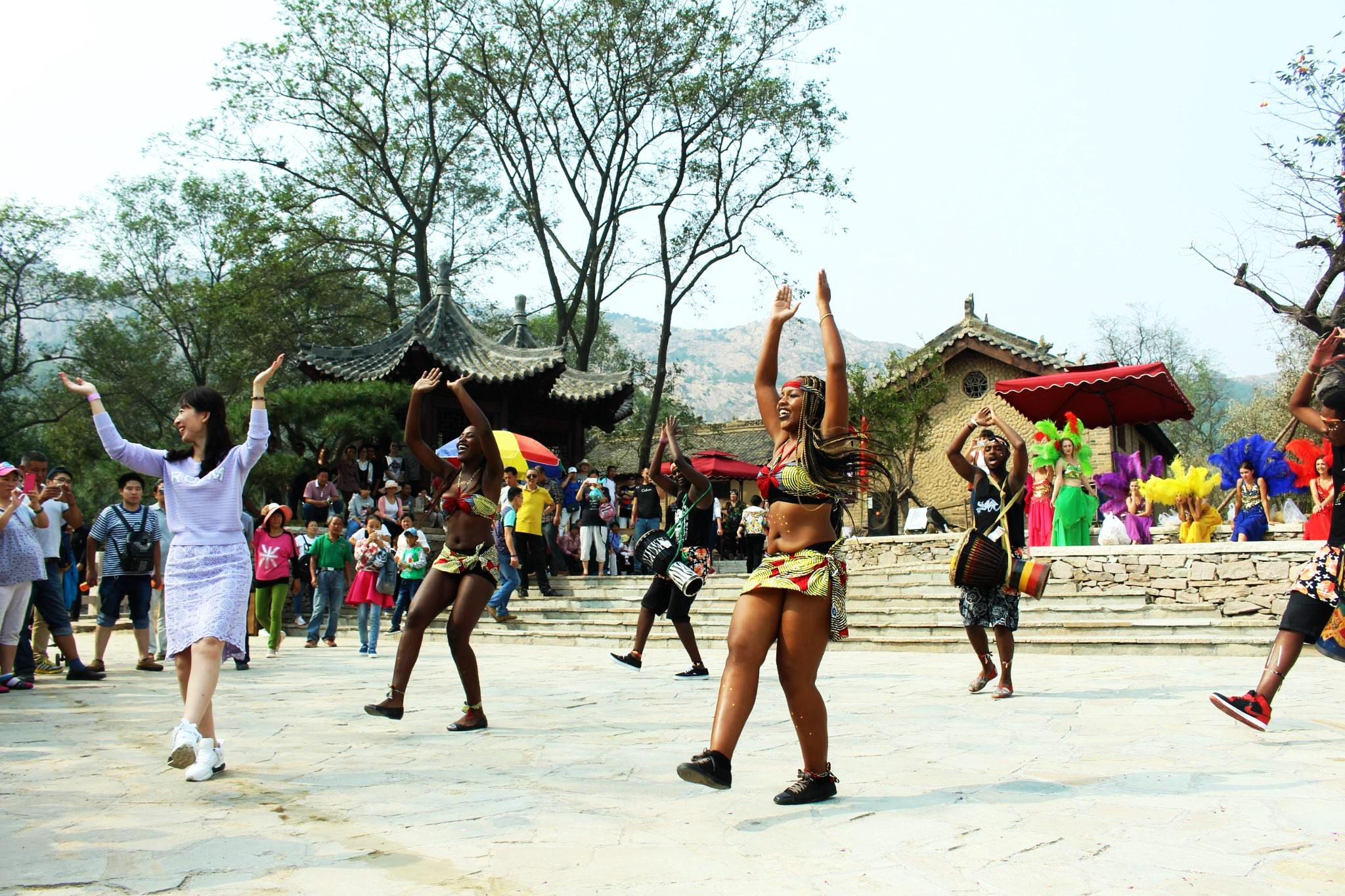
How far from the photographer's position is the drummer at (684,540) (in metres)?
7.92

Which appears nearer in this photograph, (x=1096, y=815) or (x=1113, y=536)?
(x=1096, y=815)

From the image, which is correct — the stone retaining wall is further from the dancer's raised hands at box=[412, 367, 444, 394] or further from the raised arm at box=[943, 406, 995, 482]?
the dancer's raised hands at box=[412, 367, 444, 394]

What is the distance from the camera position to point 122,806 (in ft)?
12.7

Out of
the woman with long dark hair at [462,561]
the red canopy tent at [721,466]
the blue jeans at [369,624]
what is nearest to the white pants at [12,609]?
the woman with long dark hair at [462,561]

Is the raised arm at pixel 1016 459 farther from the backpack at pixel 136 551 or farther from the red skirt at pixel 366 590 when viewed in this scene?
the red skirt at pixel 366 590

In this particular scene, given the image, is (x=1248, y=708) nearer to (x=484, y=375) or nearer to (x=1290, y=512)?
(x=1290, y=512)

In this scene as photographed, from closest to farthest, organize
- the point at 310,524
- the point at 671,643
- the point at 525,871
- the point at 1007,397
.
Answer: the point at 525,871 → the point at 671,643 → the point at 310,524 → the point at 1007,397

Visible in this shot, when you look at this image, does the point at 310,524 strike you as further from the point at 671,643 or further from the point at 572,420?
the point at 572,420

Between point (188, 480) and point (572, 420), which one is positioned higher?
point (572, 420)

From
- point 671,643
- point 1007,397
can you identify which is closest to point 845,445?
point 671,643

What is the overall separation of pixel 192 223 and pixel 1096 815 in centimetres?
3423

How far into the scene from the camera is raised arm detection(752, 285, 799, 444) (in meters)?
4.23

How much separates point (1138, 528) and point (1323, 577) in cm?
1054

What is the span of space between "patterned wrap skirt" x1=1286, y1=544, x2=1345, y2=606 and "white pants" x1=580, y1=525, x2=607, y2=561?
1235 centimetres
